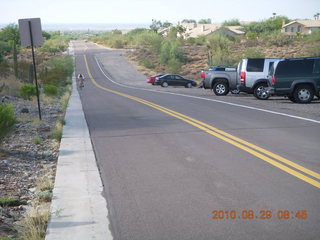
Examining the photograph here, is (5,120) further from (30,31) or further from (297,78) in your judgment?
(297,78)

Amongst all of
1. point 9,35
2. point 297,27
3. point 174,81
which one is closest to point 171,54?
point 174,81

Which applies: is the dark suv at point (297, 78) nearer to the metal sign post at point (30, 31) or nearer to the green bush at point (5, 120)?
the metal sign post at point (30, 31)

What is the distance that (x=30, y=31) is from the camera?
1466 cm

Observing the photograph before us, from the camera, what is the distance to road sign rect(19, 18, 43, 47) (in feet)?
47.9

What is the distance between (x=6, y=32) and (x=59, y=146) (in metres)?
101

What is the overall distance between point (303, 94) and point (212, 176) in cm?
1366

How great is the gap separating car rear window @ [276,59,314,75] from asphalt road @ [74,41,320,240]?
5.94 metres

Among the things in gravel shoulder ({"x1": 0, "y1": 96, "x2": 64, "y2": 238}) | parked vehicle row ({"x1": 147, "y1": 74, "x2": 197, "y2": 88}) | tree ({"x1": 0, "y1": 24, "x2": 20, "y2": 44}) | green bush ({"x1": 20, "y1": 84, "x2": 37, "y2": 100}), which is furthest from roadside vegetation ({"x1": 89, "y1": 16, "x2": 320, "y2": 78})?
gravel shoulder ({"x1": 0, "y1": 96, "x2": 64, "y2": 238})

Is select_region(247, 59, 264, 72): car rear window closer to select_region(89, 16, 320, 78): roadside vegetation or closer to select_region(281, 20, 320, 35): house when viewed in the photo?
select_region(89, 16, 320, 78): roadside vegetation

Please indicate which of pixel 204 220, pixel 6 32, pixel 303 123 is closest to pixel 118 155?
pixel 204 220

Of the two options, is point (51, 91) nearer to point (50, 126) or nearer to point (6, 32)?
point (50, 126)

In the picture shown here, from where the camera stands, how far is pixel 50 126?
50.2ft
